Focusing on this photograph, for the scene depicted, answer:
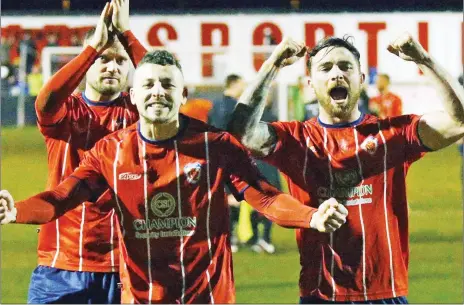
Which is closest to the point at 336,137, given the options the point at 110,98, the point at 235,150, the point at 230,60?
the point at 235,150

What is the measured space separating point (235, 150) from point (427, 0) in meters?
22.9

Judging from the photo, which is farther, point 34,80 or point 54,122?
point 34,80

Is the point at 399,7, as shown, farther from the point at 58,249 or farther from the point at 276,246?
the point at 58,249

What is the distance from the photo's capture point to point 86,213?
5.34 meters

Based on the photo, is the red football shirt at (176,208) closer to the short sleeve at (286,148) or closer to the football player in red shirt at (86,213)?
the short sleeve at (286,148)

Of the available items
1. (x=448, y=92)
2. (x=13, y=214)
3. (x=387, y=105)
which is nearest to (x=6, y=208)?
(x=13, y=214)

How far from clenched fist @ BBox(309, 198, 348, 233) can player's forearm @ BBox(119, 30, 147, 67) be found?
58.7 inches

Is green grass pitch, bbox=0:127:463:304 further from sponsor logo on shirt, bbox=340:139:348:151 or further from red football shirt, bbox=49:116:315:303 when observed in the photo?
red football shirt, bbox=49:116:315:303

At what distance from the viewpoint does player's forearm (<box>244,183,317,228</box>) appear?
4234 millimetres

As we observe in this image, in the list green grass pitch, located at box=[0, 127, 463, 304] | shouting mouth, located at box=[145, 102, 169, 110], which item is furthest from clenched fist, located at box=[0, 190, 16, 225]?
green grass pitch, located at box=[0, 127, 463, 304]

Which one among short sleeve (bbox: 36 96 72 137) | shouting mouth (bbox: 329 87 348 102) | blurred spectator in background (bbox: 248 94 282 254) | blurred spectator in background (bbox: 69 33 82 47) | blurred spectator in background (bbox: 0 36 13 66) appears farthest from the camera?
blurred spectator in background (bbox: 0 36 13 66)

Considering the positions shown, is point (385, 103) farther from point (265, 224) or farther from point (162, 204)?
point (162, 204)

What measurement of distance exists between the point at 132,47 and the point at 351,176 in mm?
1338

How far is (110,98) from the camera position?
17.9 feet
